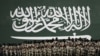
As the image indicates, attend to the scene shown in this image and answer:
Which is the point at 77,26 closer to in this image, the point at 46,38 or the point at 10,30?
the point at 46,38

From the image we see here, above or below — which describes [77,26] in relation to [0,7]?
below

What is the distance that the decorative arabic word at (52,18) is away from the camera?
269 cm

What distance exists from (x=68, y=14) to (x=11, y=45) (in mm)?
583

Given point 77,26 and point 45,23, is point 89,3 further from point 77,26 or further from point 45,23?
point 45,23

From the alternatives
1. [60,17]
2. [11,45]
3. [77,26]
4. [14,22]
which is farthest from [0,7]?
[77,26]

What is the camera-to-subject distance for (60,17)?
8.88 ft

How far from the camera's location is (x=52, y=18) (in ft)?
8.86

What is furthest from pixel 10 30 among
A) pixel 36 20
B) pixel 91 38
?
pixel 91 38

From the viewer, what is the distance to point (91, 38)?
2.68 m

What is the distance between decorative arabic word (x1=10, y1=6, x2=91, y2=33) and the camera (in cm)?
269

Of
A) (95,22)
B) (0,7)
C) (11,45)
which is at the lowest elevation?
(11,45)

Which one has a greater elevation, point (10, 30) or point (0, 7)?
point (0, 7)

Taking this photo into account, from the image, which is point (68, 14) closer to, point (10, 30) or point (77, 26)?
point (77, 26)

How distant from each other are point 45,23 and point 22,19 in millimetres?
210
